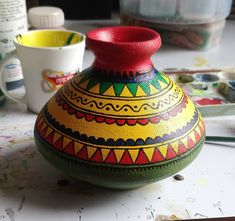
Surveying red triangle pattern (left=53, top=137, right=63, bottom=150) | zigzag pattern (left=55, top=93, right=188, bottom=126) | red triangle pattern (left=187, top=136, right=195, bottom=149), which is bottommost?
red triangle pattern (left=187, top=136, right=195, bottom=149)

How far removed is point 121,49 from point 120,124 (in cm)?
6

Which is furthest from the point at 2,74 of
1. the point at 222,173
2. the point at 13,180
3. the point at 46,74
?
the point at 222,173

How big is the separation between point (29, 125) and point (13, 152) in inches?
2.6

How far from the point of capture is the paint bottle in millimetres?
524

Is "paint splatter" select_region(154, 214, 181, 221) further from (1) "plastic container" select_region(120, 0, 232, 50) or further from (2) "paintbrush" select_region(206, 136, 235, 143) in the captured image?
(1) "plastic container" select_region(120, 0, 232, 50)

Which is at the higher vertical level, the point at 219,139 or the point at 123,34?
the point at 123,34

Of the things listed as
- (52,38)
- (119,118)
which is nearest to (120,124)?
(119,118)

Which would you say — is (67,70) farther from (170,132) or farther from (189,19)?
(189,19)

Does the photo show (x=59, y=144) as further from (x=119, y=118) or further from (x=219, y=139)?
(x=219, y=139)

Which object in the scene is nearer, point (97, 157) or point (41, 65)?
point (97, 157)

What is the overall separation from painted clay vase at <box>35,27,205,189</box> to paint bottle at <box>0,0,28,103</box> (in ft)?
0.70

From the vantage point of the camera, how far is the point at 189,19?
74 centimetres

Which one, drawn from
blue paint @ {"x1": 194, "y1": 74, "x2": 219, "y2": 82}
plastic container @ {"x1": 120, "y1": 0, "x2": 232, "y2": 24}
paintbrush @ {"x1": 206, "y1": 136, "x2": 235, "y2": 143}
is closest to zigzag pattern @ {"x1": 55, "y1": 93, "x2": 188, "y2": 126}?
paintbrush @ {"x1": 206, "y1": 136, "x2": 235, "y2": 143}

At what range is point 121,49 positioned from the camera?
323 millimetres
